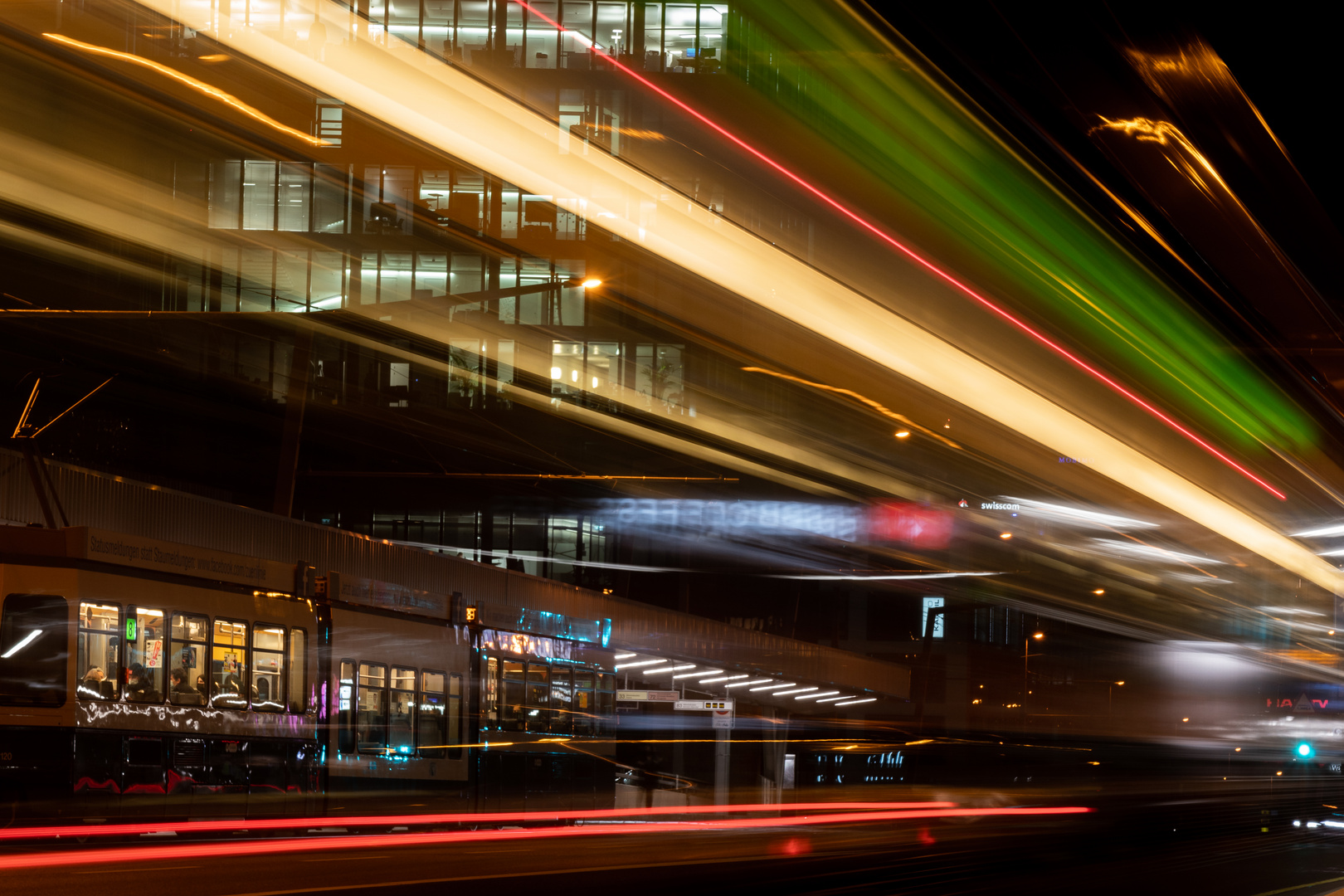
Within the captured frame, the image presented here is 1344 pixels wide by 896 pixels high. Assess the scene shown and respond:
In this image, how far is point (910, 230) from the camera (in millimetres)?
5867

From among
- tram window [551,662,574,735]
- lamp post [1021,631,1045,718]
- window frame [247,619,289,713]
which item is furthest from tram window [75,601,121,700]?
lamp post [1021,631,1045,718]

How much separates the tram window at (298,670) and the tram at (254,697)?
0.06 feet

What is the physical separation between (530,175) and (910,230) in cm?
182

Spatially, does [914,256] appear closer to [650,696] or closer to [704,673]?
[650,696]

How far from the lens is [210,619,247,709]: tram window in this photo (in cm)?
1283

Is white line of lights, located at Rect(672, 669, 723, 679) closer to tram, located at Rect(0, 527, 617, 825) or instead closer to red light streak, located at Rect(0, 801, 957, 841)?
tram, located at Rect(0, 527, 617, 825)

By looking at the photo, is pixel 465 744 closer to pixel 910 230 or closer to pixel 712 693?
pixel 712 693

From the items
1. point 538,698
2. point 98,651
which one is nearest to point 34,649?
point 98,651

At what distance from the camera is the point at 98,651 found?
11.7 m

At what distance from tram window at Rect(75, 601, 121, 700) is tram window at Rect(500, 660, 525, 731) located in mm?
4916

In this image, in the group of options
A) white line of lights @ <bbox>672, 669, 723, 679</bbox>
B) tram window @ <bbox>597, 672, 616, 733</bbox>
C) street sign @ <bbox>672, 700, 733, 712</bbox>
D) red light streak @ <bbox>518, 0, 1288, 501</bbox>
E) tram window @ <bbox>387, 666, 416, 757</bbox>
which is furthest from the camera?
white line of lights @ <bbox>672, 669, 723, 679</bbox>

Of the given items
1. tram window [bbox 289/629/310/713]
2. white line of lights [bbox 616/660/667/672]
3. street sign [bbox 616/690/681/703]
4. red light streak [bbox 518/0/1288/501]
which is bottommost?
street sign [bbox 616/690/681/703]

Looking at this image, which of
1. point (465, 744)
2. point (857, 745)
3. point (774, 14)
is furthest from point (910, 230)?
point (465, 744)

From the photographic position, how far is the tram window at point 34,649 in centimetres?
1124
